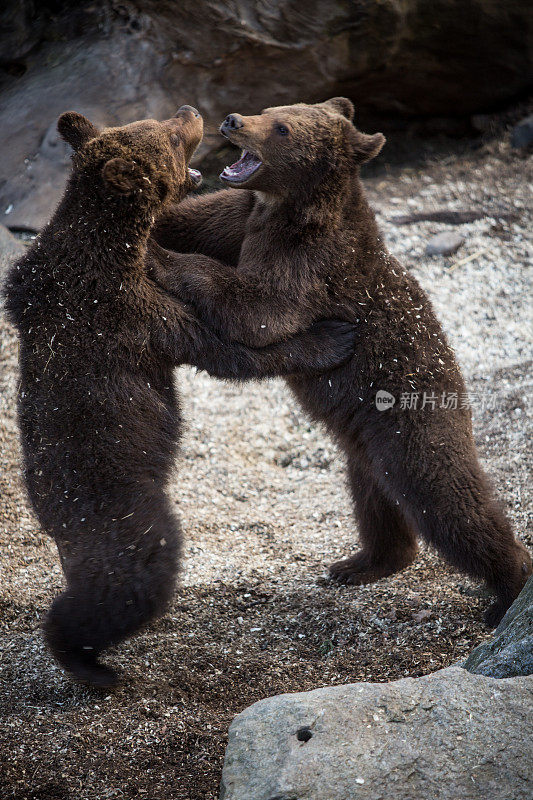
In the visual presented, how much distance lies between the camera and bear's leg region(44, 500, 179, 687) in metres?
3.81

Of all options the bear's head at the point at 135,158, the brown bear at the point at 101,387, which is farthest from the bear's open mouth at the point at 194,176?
the brown bear at the point at 101,387

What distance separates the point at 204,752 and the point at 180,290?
7.44 feet

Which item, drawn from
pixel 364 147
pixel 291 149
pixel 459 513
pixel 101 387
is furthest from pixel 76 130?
pixel 459 513

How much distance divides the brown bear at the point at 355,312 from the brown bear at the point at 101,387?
0.37 metres

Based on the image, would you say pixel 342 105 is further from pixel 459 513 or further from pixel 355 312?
pixel 459 513

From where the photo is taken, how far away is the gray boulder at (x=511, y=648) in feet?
10.5

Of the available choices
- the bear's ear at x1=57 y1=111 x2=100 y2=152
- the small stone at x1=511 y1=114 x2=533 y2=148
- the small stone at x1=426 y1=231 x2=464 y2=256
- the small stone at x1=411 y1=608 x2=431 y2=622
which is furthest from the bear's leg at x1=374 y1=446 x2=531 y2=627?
the small stone at x1=511 y1=114 x2=533 y2=148

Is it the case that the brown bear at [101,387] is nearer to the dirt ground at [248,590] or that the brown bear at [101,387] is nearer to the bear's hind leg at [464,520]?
the dirt ground at [248,590]

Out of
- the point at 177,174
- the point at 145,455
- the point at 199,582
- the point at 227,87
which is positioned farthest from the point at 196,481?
the point at 227,87

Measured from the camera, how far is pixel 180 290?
411 centimetres

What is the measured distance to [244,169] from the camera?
4.37m

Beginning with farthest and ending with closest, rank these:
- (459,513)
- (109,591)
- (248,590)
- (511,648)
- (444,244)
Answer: (444,244) → (248,590) → (459,513) → (109,591) → (511,648)

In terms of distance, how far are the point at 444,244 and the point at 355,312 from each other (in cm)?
437

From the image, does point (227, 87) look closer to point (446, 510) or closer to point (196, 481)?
point (196, 481)
